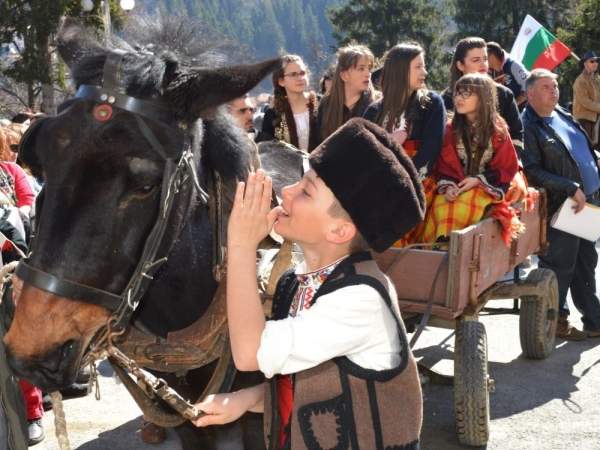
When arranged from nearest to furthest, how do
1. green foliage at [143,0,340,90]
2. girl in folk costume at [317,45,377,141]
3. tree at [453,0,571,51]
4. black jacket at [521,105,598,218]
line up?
1. girl in folk costume at [317,45,377,141]
2. black jacket at [521,105,598,218]
3. tree at [453,0,571,51]
4. green foliage at [143,0,340,90]

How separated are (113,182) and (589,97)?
11.6 meters

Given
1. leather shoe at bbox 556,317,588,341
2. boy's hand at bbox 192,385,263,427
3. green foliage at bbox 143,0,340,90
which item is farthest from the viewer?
green foliage at bbox 143,0,340,90

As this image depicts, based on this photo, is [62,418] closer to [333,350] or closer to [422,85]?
[333,350]

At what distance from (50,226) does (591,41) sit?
1908 centimetres

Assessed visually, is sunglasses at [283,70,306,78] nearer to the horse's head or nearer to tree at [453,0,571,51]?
the horse's head

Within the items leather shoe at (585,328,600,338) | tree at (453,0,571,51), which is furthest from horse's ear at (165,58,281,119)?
tree at (453,0,571,51)

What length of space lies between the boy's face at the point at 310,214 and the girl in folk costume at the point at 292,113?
2.93 m

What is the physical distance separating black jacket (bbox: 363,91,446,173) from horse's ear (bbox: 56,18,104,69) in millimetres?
2313

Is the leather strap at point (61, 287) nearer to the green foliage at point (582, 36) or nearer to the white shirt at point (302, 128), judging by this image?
the white shirt at point (302, 128)

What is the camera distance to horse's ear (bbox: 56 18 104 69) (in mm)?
2609

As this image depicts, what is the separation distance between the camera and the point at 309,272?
2.12 meters

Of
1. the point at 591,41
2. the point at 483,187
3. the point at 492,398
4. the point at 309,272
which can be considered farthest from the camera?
the point at 591,41

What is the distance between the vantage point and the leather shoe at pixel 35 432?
15.0 ft

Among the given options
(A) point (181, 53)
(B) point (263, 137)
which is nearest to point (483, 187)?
(B) point (263, 137)
